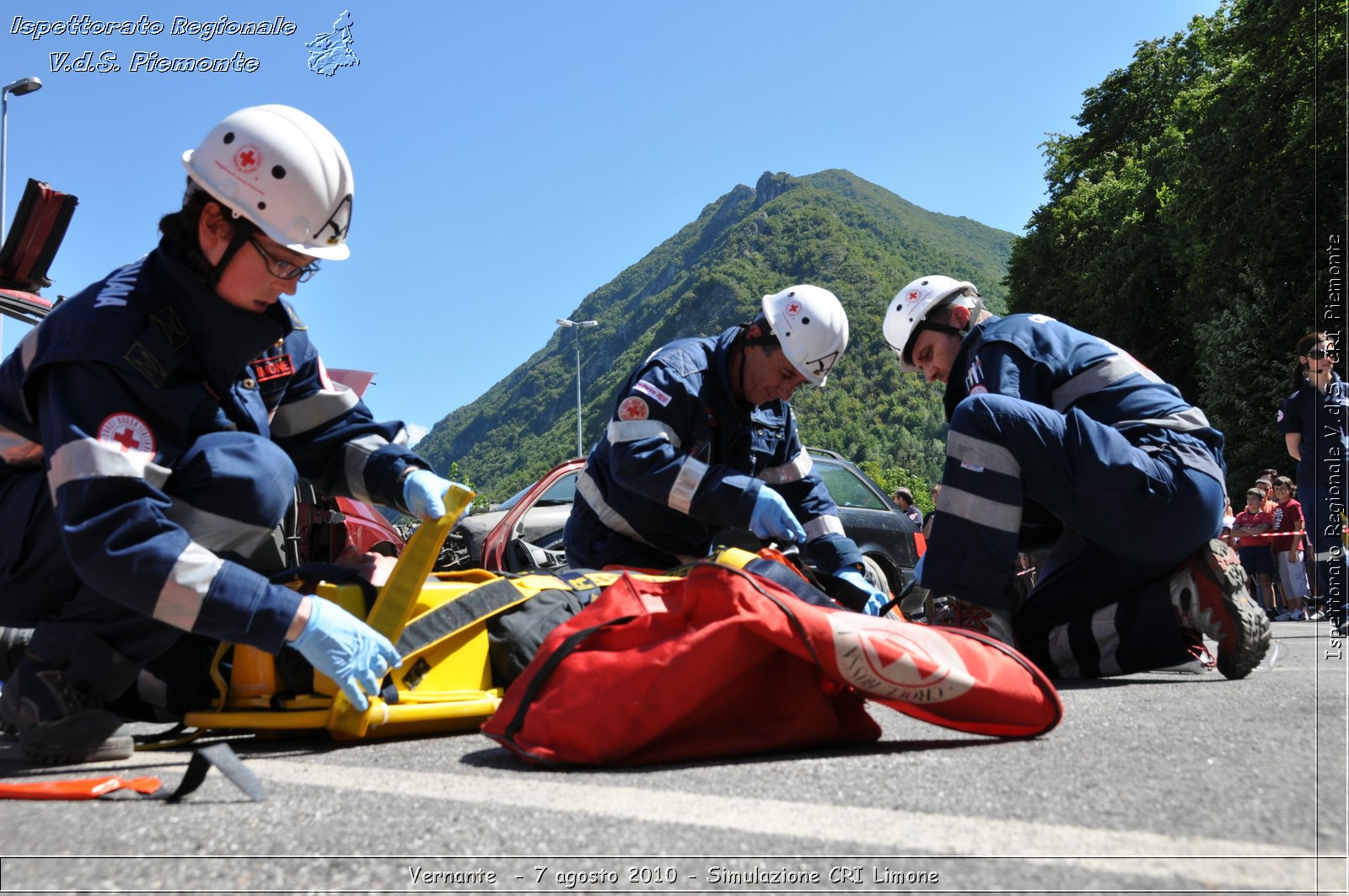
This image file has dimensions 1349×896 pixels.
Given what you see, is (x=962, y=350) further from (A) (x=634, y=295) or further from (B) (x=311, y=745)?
(A) (x=634, y=295)

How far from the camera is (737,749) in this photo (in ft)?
8.36

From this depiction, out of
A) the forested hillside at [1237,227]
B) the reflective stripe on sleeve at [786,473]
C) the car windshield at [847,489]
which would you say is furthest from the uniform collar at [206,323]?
the forested hillside at [1237,227]

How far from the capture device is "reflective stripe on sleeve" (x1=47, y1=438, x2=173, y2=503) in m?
2.63

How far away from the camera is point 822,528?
5.23 meters

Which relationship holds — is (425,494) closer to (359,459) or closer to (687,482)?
(359,459)

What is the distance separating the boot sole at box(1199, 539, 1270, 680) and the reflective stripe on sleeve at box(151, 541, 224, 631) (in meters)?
3.17

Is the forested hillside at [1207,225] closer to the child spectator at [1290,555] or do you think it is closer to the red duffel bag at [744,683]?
the child spectator at [1290,555]

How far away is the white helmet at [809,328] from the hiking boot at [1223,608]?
1.66m

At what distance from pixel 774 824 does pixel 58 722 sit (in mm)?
1907

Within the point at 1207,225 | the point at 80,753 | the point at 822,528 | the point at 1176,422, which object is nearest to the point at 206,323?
the point at 80,753

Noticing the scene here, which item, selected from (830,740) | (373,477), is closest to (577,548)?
(373,477)

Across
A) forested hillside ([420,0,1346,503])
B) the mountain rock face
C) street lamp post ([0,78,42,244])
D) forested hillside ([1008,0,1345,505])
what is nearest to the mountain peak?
the mountain rock face

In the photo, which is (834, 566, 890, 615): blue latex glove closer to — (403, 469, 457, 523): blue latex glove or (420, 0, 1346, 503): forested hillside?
(403, 469, 457, 523): blue latex glove

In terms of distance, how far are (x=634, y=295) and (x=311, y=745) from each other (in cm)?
17326
